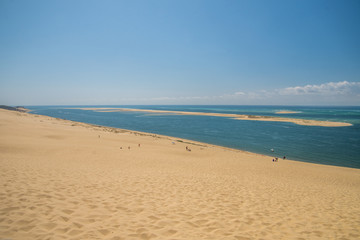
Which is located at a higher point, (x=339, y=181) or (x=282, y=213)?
(x=282, y=213)

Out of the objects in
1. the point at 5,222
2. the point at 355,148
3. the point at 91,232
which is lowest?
the point at 355,148

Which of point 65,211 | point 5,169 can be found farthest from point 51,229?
point 5,169

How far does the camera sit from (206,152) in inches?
827

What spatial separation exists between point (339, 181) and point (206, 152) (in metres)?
12.1

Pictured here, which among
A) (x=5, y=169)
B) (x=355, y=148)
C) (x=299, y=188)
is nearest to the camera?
(x=5, y=169)

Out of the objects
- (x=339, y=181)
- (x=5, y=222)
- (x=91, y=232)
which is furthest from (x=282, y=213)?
(x=339, y=181)

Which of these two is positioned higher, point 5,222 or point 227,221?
point 5,222

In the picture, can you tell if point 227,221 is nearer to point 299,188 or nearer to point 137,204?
point 137,204

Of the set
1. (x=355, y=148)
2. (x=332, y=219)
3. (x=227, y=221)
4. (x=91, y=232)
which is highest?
(x=91, y=232)

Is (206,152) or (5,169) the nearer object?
(5,169)

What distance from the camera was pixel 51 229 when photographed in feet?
13.8

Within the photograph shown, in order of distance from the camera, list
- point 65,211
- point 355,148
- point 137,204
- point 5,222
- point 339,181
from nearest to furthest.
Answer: point 5,222
point 65,211
point 137,204
point 339,181
point 355,148

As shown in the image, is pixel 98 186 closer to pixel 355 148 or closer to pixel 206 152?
pixel 206 152

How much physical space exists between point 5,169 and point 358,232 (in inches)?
590
